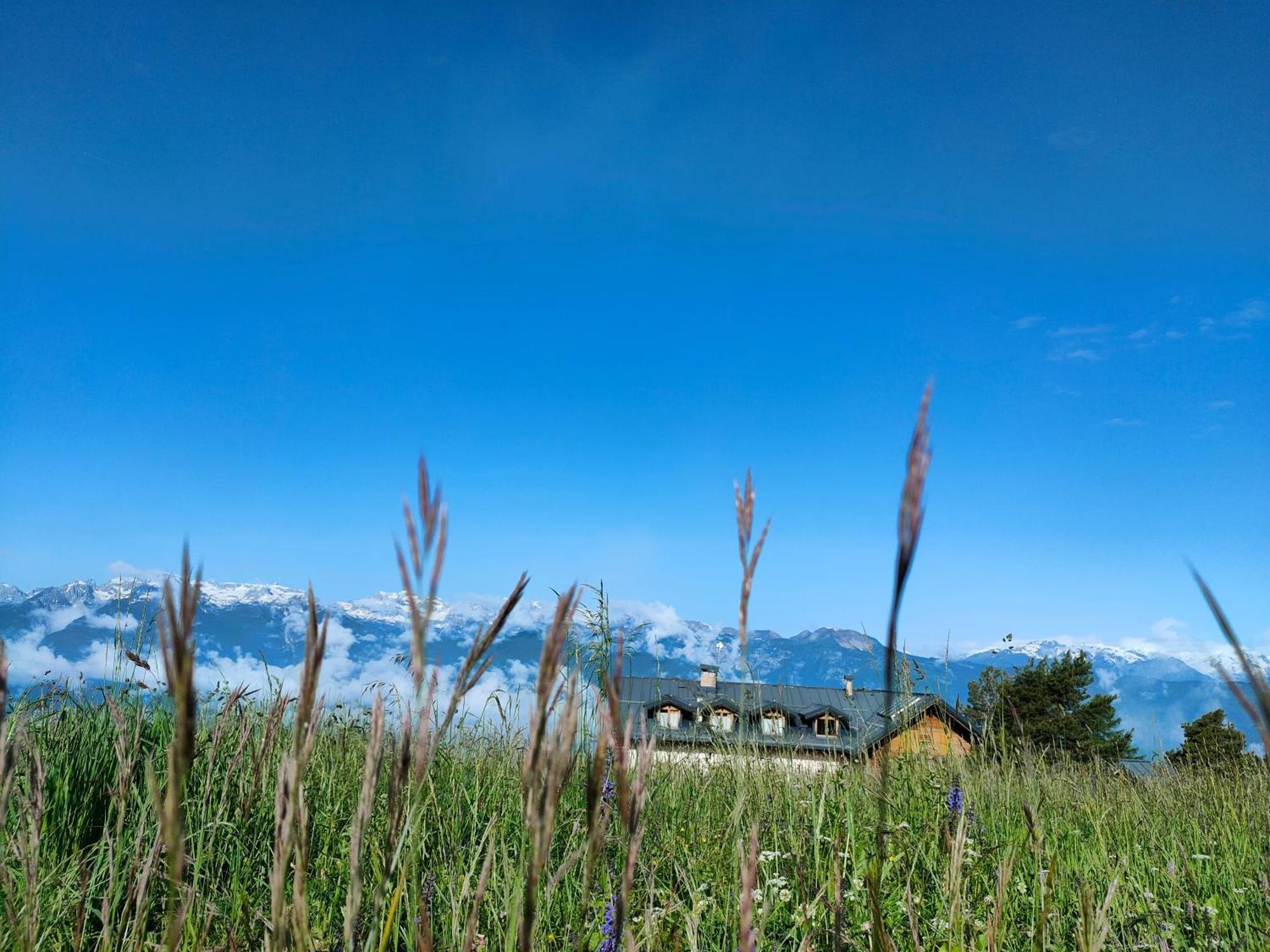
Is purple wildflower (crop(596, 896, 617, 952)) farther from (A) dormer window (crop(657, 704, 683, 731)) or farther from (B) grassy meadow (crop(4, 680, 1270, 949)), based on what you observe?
(A) dormer window (crop(657, 704, 683, 731))

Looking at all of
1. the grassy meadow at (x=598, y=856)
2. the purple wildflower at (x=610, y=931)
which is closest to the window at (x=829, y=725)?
the grassy meadow at (x=598, y=856)

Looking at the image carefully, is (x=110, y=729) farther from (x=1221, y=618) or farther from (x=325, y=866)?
(x=1221, y=618)

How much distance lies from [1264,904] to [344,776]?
13.1ft

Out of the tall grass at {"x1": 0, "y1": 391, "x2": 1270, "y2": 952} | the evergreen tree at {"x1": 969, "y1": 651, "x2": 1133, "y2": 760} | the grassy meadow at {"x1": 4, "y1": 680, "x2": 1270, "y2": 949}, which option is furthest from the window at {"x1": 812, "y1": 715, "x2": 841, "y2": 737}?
the evergreen tree at {"x1": 969, "y1": 651, "x2": 1133, "y2": 760}

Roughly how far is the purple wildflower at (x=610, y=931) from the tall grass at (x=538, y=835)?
2 centimetres

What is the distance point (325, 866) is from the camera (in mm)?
3111

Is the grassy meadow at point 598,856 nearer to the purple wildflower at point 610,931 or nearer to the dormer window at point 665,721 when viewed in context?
the purple wildflower at point 610,931

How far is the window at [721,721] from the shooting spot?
4875 mm

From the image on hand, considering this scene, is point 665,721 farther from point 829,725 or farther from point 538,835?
point 829,725

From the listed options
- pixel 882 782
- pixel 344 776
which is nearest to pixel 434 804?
pixel 344 776

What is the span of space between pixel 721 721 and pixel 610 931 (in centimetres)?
350

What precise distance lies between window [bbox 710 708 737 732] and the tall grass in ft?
0.73

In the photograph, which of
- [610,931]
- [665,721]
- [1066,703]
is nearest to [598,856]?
[665,721]

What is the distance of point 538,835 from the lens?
0.70 meters
